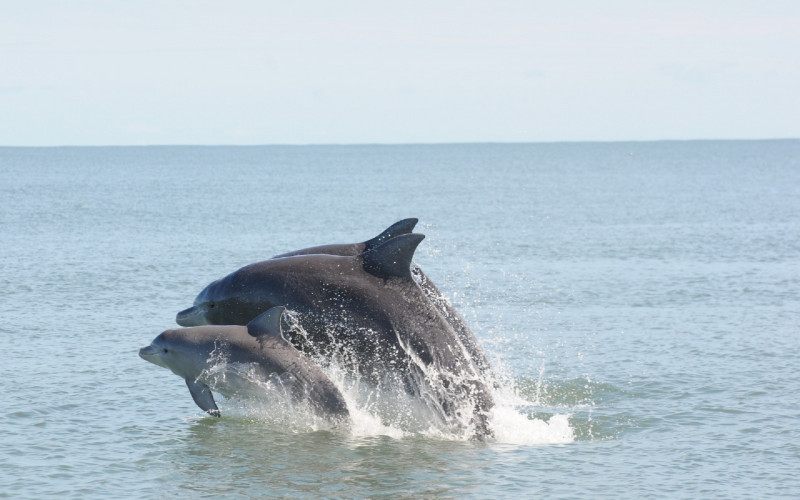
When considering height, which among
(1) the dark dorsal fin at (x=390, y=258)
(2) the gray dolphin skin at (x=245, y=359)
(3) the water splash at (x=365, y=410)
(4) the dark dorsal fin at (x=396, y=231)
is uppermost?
(4) the dark dorsal fin at (x=396, y=231)

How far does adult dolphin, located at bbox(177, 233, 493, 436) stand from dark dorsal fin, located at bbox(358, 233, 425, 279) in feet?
0.05

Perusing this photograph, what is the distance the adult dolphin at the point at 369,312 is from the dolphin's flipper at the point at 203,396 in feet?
3.79

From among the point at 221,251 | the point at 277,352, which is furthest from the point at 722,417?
the point at 221,251

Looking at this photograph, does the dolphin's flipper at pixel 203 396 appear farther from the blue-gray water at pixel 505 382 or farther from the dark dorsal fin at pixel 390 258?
the dark dorsal fin at pixel 390 258

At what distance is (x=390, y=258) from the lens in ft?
50.2

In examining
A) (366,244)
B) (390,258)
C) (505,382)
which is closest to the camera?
(390,258)

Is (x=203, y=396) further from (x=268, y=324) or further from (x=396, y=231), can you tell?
(x=396, y=231)

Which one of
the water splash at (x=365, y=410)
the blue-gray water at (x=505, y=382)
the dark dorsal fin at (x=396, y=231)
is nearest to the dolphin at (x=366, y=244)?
the dark dorsal fin at (x=396, y=231)

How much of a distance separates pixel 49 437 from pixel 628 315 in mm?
15818

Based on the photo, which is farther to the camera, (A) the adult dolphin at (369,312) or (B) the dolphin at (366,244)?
(B) the dolphin at (366,244)

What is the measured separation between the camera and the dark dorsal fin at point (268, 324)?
14781 mm

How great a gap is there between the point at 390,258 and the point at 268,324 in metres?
1.96

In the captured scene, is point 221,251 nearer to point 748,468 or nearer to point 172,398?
point 172,398

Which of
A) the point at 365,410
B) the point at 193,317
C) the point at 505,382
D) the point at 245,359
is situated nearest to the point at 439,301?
the point at 365,410
